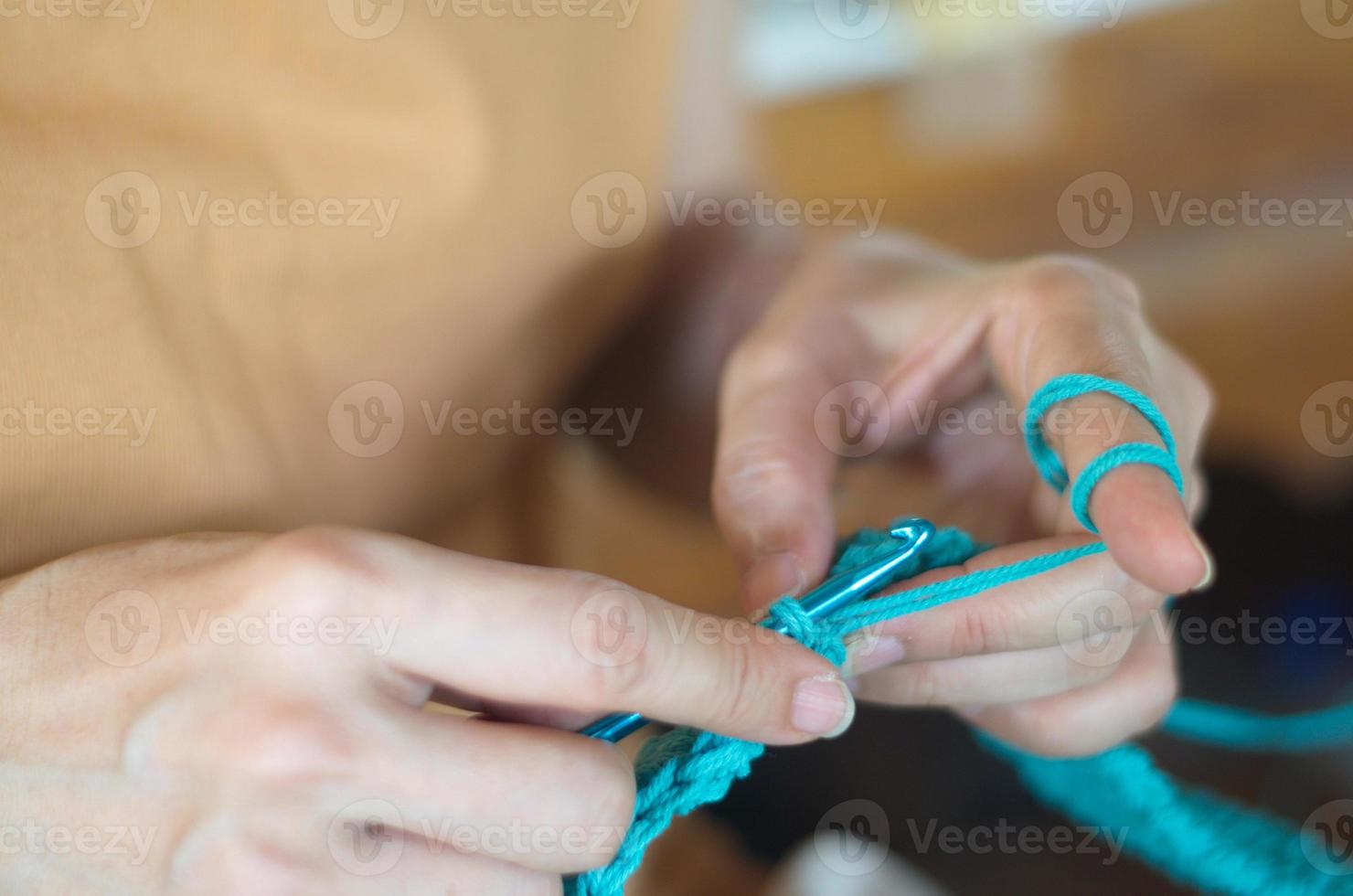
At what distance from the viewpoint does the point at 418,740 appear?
17.8 inches

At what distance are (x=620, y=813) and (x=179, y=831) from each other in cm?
21

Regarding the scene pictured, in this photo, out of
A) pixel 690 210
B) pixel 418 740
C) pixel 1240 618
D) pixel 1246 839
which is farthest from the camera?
pixel 1240 618

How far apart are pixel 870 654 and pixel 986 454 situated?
1.02 feet

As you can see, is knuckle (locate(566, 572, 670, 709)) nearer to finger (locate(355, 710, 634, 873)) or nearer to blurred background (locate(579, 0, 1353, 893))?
finger (locate(355, 710, 634, 873))

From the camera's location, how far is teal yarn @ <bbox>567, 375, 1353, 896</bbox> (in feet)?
1.74

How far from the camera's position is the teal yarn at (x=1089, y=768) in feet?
1.74

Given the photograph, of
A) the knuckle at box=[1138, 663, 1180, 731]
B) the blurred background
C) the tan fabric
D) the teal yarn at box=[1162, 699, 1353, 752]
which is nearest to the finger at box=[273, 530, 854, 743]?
the tan fabric

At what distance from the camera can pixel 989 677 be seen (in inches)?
25.0

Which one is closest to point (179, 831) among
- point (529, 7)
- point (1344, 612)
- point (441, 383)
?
point (441, 383)

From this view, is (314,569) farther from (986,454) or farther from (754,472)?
(986,454)

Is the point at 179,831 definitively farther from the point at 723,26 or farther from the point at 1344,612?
the point at 1344,612

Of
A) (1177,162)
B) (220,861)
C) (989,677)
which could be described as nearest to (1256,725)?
(989,677)

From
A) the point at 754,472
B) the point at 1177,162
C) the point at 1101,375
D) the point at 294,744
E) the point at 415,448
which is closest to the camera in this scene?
the point at 294,744

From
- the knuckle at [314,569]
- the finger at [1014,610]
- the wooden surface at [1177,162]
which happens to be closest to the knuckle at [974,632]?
the finger at [1014,610]
